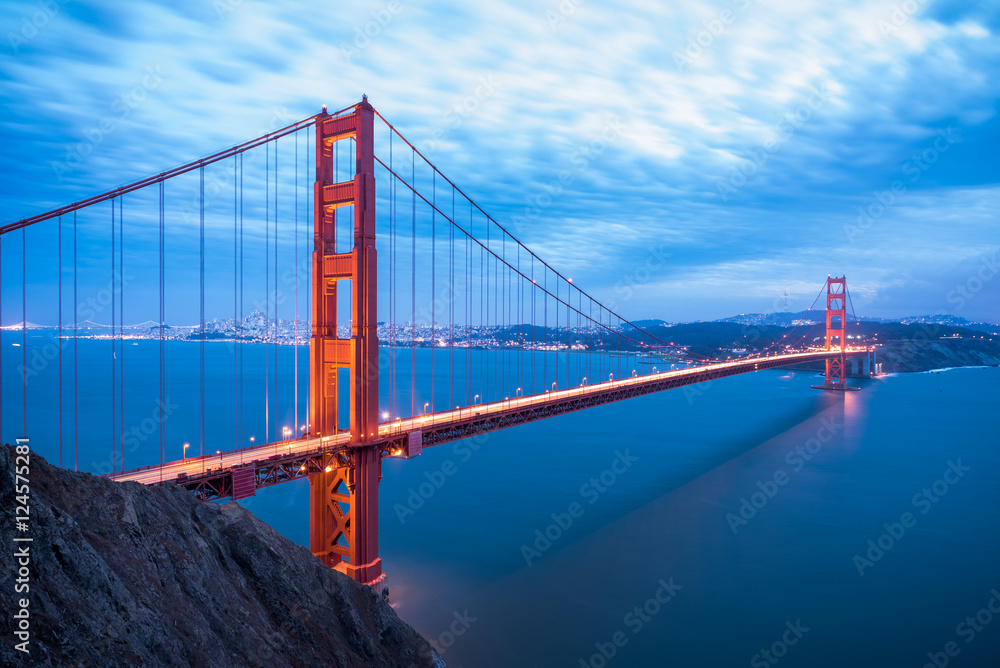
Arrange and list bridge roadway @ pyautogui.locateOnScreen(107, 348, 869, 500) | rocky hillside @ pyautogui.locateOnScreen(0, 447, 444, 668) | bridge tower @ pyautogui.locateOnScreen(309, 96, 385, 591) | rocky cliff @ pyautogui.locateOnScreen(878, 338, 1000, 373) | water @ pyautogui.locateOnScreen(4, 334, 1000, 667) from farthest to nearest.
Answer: rocky cliff @ pyautogui.locateOnScreen(878, 338, 1000, 373) → bridge tower @ pyautogui.locateOnScreen(309, 96, 385, 591) → water @ pyautogui.locateOnScreen(4, 334, 1000, 667) → bridge roadway @ pyautogui.locateOnScreen(107, 348, 869, 500) → rocky hillside @ pyautogui.locateOnScreen(0, 447, 444, 668)

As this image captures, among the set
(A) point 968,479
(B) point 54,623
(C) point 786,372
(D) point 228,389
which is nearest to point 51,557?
(B) point 54,623

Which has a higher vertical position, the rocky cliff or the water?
Answer: the rocky cliff

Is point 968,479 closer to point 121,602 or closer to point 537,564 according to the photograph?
point 537,564

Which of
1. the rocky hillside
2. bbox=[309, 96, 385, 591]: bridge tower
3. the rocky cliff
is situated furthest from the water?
the rocky cliff

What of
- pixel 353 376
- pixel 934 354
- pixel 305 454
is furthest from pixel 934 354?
pixel 305 454

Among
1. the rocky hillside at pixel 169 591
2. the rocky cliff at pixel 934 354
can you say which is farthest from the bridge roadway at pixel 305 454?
the rocky cliff at pixel 934 354

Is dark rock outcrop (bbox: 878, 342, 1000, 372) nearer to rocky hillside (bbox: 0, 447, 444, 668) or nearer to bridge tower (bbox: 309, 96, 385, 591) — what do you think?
bridge tower (bbox: 309, 96, 385, 591)
